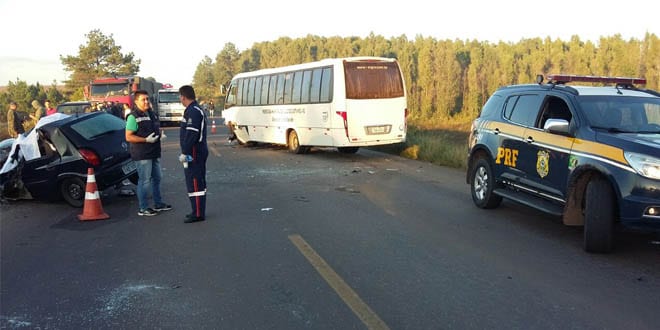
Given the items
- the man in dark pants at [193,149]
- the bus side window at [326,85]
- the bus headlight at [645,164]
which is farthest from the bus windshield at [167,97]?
the bus headlight at [645,164]

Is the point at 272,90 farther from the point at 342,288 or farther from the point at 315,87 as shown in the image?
the point at 342,288

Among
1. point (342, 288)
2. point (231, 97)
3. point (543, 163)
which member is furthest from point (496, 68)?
point (342, 288)

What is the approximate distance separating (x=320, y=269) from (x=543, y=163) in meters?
3.35

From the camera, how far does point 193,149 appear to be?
7543 mm

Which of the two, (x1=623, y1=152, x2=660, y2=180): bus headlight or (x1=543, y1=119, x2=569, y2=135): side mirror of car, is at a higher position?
(x1=543, y1=119, x2=569, y2=135): side mirror of car

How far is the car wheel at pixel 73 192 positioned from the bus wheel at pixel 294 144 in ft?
29.5

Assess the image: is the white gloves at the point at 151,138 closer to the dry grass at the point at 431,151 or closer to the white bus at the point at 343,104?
the white bus at the point at 343,104

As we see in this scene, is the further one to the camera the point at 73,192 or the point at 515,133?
the point at 73,192

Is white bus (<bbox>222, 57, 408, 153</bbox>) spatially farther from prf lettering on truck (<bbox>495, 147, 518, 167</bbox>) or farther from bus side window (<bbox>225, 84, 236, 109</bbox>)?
prf lettering on truck (<bbox>495, 147, 518, 167</bbox>)

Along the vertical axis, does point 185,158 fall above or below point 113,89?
below

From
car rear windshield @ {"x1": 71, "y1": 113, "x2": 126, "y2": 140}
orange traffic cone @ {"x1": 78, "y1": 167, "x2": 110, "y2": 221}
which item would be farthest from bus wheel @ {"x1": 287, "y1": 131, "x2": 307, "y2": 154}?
orange traffic cone @ {"x1": 78, "y1": 167, "x2": 110, "y2": 221}

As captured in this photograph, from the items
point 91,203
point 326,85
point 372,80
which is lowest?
point 91,203

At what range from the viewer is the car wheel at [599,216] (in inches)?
223

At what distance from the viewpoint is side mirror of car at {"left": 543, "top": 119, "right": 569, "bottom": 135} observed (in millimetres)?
6280
